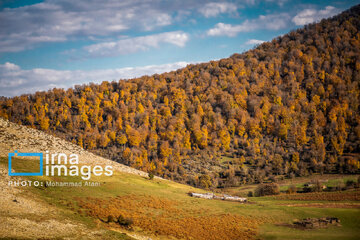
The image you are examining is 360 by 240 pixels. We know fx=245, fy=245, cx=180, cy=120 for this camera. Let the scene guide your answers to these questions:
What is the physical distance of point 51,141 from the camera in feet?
201

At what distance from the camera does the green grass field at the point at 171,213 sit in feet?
112

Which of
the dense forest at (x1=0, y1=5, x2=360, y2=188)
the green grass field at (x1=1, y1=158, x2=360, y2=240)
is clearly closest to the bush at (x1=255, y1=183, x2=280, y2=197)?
the dense forest at (x1=0, y1=5, x2=360, y2=188)

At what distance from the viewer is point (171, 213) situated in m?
41.1

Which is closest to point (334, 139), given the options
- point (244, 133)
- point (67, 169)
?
point (244, 133)

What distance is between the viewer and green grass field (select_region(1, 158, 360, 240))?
112ft

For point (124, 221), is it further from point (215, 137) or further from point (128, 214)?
point (215, 137)

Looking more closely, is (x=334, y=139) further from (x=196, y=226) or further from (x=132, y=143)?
(x=196, y=226)
